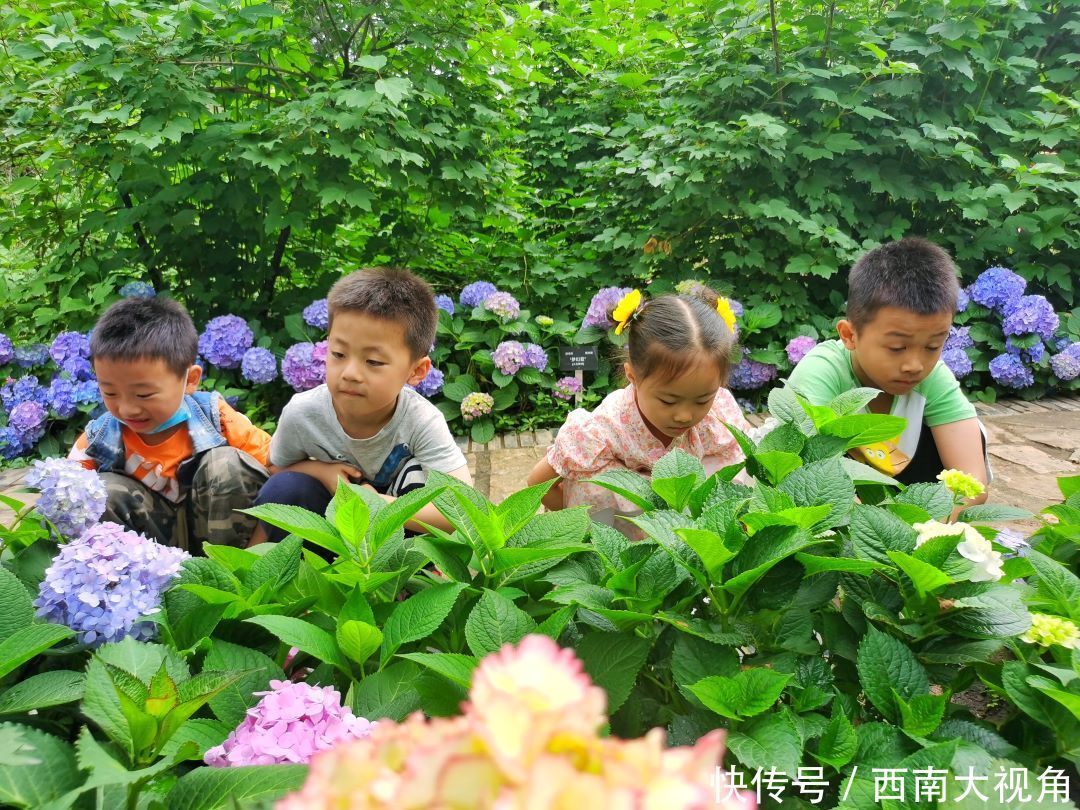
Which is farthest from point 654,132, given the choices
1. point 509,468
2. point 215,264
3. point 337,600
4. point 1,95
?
point 337,600

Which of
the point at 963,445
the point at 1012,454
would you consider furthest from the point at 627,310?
the point at 1012,454

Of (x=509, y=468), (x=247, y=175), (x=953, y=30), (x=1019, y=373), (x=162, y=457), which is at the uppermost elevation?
(x=953, y=30)

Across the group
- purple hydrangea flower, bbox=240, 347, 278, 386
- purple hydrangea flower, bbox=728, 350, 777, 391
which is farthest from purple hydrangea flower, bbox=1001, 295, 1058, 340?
purple hydrangea flower, bbox=240, 347, 278, 386

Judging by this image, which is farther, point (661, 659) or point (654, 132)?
point (654, 132)

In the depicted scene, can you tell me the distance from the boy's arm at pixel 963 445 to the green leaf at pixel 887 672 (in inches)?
68.1

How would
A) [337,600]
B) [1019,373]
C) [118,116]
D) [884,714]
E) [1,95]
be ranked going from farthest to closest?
1. [1019,373]
2. [1,95]
3. [118,116]
4. [337,600]
5. [884,714]

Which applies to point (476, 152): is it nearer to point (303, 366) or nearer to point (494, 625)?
point (303, 366)

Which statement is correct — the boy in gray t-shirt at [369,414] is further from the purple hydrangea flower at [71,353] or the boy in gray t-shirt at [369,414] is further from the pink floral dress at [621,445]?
the purple hydrangea flower at [71,353]

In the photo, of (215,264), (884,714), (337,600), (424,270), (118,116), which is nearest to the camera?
(884,714)

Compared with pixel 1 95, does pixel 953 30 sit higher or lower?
higher

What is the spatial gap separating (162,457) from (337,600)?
1420 mm

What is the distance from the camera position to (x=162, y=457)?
2.17 meters

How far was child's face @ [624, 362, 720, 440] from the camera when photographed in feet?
6.67

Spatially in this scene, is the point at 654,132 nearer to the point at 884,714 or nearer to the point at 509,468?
the point at 509,468
